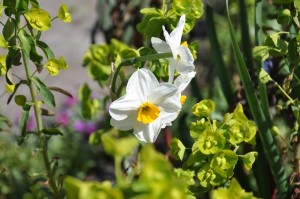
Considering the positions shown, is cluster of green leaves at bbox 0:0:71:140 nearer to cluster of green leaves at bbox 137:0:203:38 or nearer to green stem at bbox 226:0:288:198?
cluster of green leaves at bbox 137:0:203:38

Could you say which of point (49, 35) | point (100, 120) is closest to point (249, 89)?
point (100, 120)

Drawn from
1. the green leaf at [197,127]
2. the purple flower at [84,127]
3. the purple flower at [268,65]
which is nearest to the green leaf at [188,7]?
the green leaf at [197,127]

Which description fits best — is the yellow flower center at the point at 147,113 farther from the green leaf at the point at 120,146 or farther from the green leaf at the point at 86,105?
the green leaf at the point at 86,105

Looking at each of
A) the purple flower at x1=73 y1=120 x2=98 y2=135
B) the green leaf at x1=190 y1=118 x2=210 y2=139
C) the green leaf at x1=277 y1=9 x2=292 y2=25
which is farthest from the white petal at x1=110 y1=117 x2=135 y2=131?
the purple flower at x1=73 y1=120 x2=98 y2=135

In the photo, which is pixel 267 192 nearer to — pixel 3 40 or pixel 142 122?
pixel 142 122

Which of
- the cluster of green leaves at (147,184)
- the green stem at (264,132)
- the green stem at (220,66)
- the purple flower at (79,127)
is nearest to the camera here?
the cluster of green leaves at (147,184)

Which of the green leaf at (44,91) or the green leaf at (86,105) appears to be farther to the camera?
the green leaf at (86,105)
